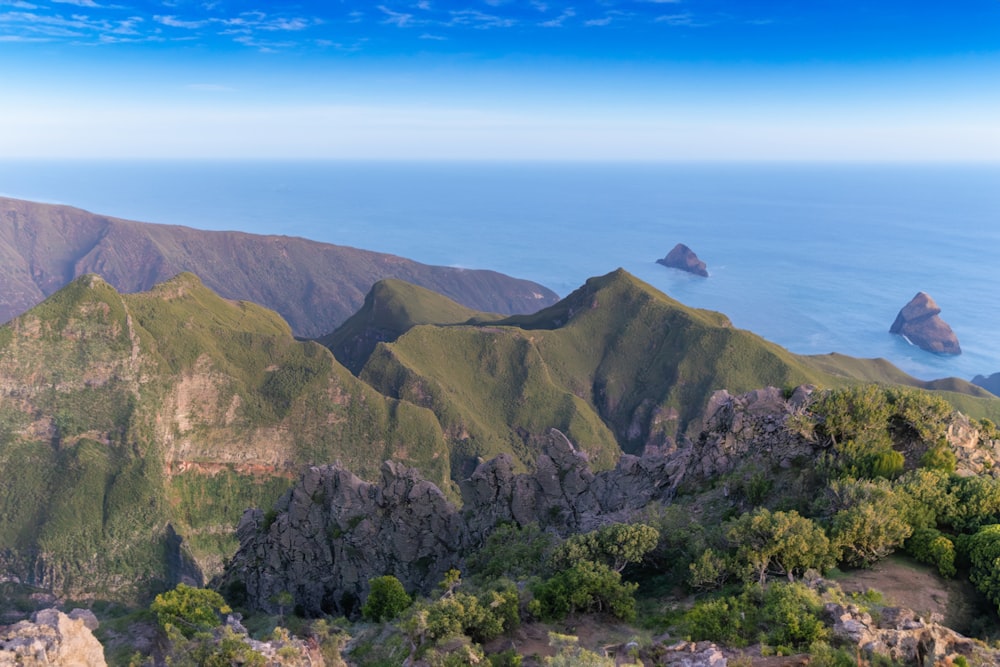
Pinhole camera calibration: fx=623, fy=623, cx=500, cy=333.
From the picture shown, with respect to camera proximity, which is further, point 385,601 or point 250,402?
point 250,402

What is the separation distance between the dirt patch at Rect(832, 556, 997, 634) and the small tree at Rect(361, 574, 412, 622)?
25450 millimetres

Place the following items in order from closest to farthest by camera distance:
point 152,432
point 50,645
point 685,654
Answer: point 50,645 < point 685,654 < point 152,432

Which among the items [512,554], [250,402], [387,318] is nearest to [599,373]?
[387,318]

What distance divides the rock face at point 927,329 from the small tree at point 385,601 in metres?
196

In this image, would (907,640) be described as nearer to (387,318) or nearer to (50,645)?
(50,645)

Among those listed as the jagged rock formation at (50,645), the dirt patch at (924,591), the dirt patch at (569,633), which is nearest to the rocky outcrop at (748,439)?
the dirt patch at (924,591)

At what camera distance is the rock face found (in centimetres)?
18400

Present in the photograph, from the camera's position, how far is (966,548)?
26.3 metres

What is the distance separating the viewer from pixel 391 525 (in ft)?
184

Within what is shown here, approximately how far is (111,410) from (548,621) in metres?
91.9

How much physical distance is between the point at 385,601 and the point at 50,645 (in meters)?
22.2

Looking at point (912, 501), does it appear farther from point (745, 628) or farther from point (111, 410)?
point (111, 410)

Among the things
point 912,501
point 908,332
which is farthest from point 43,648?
point 908,332

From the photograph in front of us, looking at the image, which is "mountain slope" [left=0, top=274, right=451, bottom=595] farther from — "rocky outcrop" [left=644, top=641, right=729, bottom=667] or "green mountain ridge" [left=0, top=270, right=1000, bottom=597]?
"rocky outcrop" [left=644, top=641, right=729, bottom=667]
